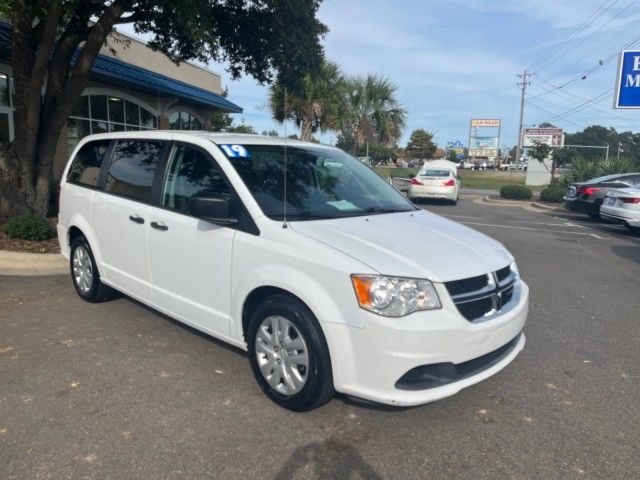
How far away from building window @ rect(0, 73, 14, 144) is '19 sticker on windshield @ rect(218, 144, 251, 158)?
11104 mm

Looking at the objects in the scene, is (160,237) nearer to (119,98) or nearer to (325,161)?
(325,161)

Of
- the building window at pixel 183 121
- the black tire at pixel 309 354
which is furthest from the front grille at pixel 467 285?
the building window at pixel 183 121

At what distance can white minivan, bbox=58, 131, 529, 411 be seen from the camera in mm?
2838

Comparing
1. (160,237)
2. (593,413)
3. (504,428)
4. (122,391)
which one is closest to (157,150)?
(160,237)

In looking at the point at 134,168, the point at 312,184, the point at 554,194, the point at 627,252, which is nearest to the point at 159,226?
the point at 134,168

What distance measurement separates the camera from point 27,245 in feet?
23.3

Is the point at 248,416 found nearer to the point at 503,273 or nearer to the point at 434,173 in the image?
the point at 503,273

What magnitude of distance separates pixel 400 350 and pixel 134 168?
10.1 ft

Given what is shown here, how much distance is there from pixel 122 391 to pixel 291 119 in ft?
64.9

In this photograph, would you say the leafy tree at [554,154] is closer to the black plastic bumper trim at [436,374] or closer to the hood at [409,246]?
the hood at [409,246]

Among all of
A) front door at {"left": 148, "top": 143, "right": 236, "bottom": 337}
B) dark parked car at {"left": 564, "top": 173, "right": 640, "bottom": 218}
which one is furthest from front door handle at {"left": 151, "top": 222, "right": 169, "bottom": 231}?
dark parked car at {"left": 564, "top": 173, "right": 640, "bottom": 218}

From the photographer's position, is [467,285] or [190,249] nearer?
[467,285]

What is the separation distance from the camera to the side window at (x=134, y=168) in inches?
171

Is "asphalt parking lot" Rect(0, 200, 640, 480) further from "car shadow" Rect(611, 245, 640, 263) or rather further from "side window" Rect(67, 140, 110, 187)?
"car shadow" Rect(611, 245, 640, 263)
